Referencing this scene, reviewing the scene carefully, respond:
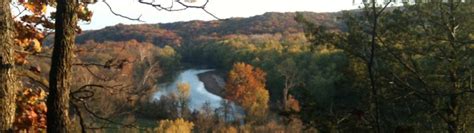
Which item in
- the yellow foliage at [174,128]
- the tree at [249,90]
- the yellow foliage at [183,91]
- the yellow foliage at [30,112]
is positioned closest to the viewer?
the yellow foliage at [30,112]

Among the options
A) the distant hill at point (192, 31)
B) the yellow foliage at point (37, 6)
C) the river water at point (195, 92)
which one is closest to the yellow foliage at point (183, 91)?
the river water at point (195, 92)

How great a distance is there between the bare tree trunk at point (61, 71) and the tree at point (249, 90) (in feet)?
160

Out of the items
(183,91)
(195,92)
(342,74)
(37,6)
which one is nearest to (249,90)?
Result: (183,91)

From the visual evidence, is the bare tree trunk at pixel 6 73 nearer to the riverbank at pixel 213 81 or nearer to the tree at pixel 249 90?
the tree at pixel 249 90

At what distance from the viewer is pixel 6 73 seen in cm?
327

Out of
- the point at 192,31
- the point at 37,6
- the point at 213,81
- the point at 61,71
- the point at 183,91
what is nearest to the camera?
the point at 61,71

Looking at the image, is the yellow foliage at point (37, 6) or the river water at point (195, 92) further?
the river water at point (195, 92)

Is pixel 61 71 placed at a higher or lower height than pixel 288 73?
higher

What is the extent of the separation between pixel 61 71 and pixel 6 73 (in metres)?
0.42

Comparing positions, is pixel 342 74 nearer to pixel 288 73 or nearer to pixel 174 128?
pixel 174 128

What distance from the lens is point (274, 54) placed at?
6769 centimetres

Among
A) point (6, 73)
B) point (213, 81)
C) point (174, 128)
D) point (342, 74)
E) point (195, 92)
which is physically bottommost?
point (195, 92)

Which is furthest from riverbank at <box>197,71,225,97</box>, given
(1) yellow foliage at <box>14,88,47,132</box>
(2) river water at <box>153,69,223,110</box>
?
(1) yellow foliage at <box>14,88,47,132</box>

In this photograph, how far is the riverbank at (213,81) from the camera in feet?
273
